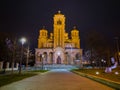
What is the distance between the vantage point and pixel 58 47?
10519 cm

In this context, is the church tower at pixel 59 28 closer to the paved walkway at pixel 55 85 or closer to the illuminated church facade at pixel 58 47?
the illuminated church facade at pixel 58 47

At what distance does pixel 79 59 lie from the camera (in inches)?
4198

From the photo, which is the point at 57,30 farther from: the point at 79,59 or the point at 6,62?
the point at 6,62

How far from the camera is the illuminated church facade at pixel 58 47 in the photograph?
105 meters

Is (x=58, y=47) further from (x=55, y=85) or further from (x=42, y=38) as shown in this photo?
(x=55, y=85)

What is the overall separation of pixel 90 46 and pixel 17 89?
43.3 m

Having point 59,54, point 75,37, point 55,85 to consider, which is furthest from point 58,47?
point 55,85

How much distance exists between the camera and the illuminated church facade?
345 feet

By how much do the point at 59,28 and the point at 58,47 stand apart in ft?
40.0

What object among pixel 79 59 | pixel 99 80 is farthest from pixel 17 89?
pixel 79 59

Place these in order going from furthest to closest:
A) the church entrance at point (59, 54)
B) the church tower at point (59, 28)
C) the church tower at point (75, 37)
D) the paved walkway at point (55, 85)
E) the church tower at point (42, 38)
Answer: the church tower at point (75, 37)
the church tower at point (42, 38)
the church tower at point (59, 28)
the church entrance at point (59, 54)
the paved walkway at point (55, 85)

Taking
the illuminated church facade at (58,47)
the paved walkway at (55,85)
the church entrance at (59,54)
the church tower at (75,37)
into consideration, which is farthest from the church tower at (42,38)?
the paved walkway at (55,85)

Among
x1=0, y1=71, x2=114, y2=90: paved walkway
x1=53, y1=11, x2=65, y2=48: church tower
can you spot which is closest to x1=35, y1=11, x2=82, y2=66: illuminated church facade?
x1=53, y1=11, x2=65, y2=48: church tower

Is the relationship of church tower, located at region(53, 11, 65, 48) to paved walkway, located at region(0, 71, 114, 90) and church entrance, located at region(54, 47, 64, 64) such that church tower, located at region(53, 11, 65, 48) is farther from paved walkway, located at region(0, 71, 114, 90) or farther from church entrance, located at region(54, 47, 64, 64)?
Answer: paved walkway, located at region(0, 71, 114, 90)
